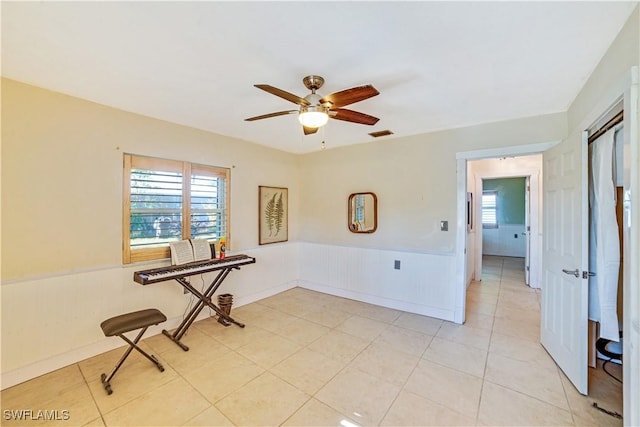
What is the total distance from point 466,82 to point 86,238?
3701mm

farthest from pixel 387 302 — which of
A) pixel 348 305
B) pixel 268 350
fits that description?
pixel 268 350

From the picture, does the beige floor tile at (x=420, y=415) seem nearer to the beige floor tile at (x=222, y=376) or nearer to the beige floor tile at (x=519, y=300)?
the beige floor tile at (x=222, y=376)

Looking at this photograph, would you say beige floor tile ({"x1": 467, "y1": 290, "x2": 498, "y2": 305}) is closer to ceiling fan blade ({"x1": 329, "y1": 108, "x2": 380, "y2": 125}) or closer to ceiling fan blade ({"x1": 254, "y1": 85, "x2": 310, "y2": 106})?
ceiling fan blade ({"x1": 329, "y1": 108, "x2": 380, "y2": 125})

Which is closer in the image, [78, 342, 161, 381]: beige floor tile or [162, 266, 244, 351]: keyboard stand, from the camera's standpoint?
[78, 342, 161, 381]: beige floor tile

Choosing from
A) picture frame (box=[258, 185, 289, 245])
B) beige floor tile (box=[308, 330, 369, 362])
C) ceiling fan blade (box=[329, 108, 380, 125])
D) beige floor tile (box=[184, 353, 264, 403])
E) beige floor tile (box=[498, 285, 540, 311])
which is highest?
ceiling fan blade (box=[329, 108, 380, 125])

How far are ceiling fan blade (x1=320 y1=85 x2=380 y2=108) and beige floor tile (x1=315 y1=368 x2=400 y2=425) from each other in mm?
2193

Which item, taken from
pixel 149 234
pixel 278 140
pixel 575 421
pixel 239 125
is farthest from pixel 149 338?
pixel 575 421

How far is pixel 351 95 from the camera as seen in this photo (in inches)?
70.2

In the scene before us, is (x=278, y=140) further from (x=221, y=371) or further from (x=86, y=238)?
(x=221, y=371)

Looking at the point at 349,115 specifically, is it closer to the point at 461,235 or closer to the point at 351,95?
the point at 351,95

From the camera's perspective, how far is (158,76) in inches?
80.9

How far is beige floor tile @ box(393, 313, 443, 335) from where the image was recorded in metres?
3.12

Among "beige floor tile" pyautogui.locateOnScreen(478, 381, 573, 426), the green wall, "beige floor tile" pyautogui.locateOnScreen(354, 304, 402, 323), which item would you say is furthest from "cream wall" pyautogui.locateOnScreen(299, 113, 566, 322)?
the green wall

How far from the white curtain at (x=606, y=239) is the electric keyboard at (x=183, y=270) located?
11.1 ft
